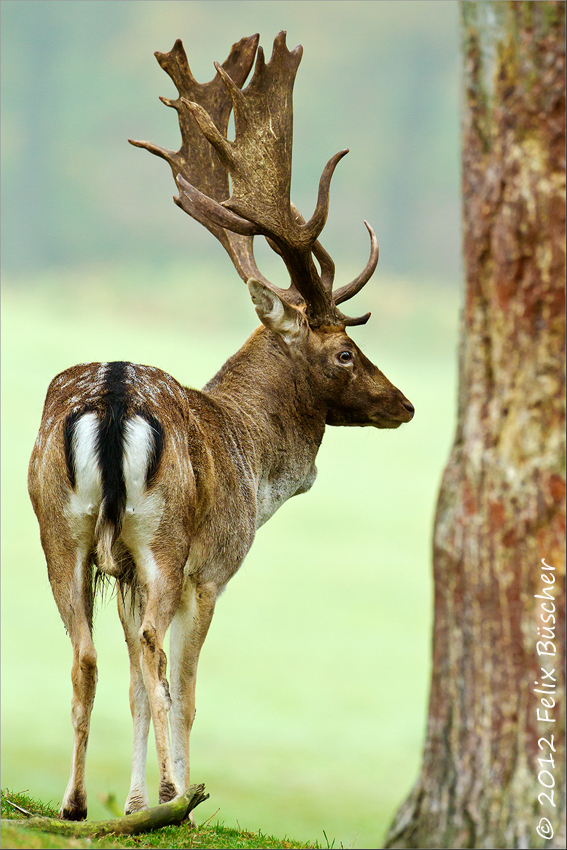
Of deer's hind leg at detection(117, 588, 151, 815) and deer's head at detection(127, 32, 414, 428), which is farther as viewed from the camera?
deer's head at detection(127, 32, 414, 428)

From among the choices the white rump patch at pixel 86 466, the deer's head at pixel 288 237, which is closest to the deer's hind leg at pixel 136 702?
the white rump patch at pixel 86 466

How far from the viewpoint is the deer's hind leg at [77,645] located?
5.15 m

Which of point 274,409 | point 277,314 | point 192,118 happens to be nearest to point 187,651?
point 274,409

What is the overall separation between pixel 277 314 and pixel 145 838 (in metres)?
3.73

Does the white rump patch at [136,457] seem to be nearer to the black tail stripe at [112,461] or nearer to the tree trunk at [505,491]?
the black tail stripe at [112,461]

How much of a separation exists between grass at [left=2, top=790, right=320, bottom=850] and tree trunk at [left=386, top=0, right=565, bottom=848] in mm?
1473

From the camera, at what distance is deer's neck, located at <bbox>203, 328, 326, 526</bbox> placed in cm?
677

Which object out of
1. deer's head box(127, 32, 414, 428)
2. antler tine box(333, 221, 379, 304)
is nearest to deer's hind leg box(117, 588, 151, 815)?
deer's head box(127, 32, 414, 428)

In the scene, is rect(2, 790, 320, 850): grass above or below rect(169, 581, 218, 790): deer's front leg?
below

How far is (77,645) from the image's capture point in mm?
5184

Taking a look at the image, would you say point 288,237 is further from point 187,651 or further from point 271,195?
point 187,651

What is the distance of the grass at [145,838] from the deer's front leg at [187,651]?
0.62m

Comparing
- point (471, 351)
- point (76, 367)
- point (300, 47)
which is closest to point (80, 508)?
point (76, 367)

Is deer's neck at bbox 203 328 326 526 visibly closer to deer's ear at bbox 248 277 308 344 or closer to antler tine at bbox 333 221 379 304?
deer's ear at bbox 248 277 308 344
